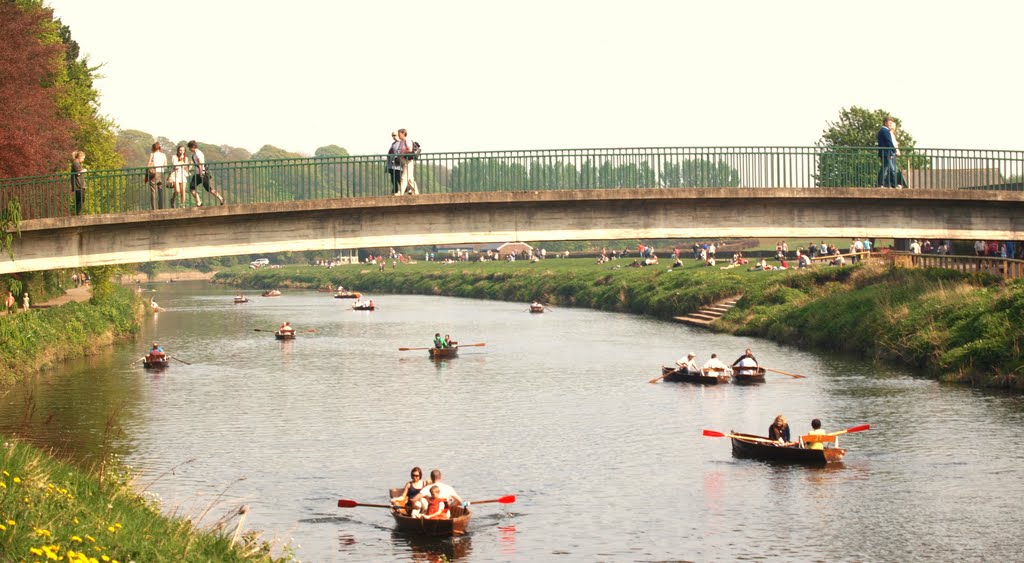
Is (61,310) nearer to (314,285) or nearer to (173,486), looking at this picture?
(173,486)

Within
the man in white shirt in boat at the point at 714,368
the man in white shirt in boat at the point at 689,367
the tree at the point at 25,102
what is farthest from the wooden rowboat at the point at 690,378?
the tree at the point at 25,102

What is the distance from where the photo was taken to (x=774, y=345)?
76.2m

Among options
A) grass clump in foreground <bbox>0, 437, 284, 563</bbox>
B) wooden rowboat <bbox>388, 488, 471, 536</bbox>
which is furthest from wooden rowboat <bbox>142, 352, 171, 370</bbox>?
grass clump in foreground <bbox>0, 437, 284, 563</bbox>

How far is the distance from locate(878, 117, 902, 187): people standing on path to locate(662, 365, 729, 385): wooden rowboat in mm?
15282

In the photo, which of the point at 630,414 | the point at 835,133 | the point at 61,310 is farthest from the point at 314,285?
the point at 630,414

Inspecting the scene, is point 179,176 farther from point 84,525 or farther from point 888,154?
point 888,154

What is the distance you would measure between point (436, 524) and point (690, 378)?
95.5ft

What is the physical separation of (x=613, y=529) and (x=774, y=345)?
151 ft

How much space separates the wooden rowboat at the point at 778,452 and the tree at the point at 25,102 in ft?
107

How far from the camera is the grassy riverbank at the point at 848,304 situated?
53562 millimetres

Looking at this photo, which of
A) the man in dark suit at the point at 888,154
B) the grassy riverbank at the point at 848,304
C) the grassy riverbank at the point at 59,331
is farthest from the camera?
the grassy riverbank at the point at 59,331

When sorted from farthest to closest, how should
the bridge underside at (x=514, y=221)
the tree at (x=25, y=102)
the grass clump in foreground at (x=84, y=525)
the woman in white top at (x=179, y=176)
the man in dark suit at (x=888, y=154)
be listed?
the tree at (x=25, y=102) → the man in dark suit at (x=888, y=154) → the woman in white top at (x=179, y=176) → the bridge underside at (x=514, y=221) → the grass clump in foreground at (x=84, y=525)

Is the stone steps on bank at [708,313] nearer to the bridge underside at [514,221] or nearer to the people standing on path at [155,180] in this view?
Result: the bridge underside at [514,221]

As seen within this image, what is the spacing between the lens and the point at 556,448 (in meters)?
43.1
